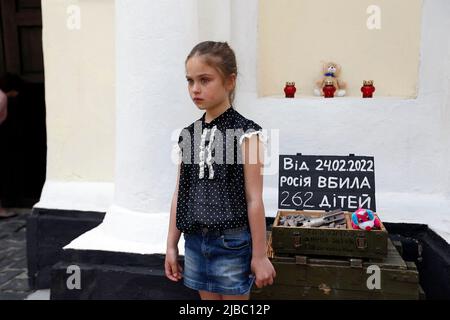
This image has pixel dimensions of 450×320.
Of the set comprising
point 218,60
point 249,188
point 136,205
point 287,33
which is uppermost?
point 287,33

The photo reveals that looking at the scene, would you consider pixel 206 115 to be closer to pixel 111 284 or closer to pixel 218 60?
pixel 218 60

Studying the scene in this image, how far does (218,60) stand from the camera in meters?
1.99

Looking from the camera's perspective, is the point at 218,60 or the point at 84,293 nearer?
the point at 218,60

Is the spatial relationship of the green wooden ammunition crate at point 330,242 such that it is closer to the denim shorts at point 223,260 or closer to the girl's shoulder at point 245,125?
the denim shorts at point 223,260

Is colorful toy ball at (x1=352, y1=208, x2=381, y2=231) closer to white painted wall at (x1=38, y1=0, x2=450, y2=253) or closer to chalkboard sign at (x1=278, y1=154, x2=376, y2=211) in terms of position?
chalkboard sign at (x1=278, y1=154, x2=376, y2=211)

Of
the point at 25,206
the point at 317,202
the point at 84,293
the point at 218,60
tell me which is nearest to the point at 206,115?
the point at 218,60

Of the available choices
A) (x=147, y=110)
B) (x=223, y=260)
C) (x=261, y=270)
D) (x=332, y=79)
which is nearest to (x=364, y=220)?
(x=261, y=270)

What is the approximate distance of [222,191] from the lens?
2109 mm

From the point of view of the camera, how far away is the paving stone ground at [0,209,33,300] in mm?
3881

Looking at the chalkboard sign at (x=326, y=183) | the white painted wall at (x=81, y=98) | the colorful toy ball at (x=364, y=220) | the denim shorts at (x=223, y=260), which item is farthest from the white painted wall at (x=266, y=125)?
the denim shorts at (x=223, y=260)

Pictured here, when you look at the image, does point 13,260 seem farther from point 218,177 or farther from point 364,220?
point 364,220

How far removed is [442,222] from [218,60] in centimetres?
241

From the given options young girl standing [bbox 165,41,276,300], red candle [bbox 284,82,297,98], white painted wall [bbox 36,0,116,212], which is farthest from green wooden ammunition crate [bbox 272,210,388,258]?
white painted wall [bbox 36,0,116,212]

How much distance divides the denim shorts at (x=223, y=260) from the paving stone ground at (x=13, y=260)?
2393 mm
